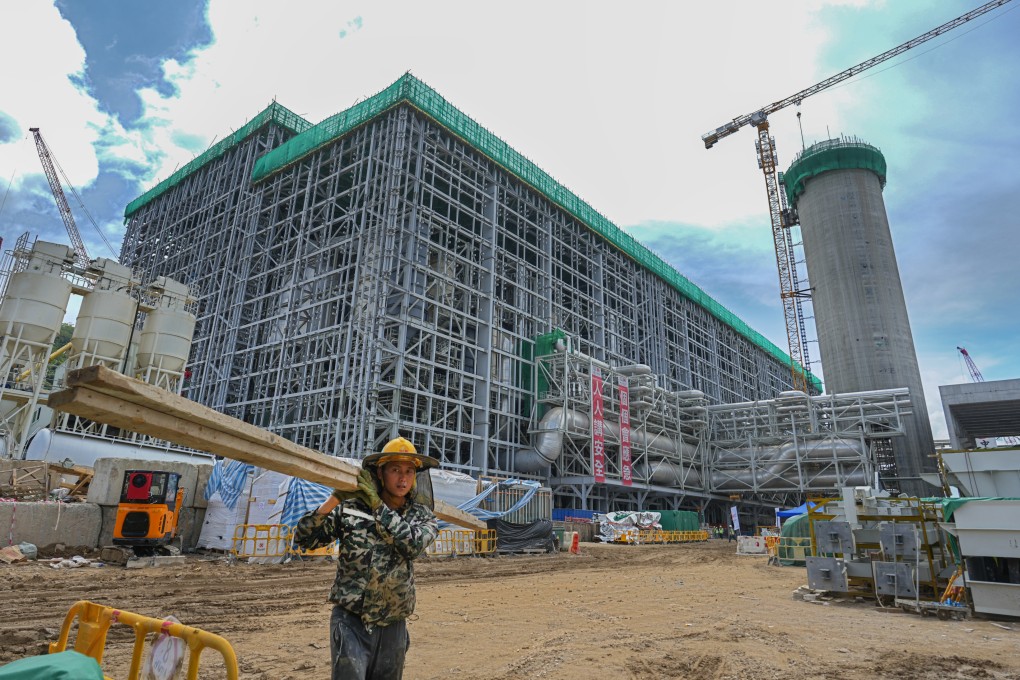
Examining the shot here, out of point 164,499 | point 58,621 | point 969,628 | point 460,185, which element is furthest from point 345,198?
point 969,628

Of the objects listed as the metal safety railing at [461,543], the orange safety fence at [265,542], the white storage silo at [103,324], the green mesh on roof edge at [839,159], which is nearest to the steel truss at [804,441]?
the green mesh on roof edge at [839,159]

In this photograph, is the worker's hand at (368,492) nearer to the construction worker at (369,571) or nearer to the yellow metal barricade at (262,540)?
the construction worker at (369,571)

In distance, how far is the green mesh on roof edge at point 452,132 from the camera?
34.1 metres

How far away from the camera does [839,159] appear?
48719 millimetres

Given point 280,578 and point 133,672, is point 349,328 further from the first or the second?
point 133,672

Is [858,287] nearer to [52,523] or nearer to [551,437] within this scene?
[551,437]

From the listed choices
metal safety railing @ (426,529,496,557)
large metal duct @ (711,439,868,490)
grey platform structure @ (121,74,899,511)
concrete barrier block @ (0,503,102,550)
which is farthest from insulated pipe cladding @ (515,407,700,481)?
concrete barrier block @ (0,503,102,550)

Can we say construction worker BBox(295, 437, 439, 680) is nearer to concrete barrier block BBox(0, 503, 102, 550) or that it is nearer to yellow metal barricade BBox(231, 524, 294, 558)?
yellow metal barricade BBox(231, 524, 294, 558)

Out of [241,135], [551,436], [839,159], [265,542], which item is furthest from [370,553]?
[839,159]

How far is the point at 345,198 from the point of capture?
38.3 metres

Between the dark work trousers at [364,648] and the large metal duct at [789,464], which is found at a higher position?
the large metal duct at [789,464]

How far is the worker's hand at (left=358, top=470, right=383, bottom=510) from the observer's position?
123 inches

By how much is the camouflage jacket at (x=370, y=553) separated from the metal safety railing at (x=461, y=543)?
629 inches

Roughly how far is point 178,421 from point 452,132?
116 ft
